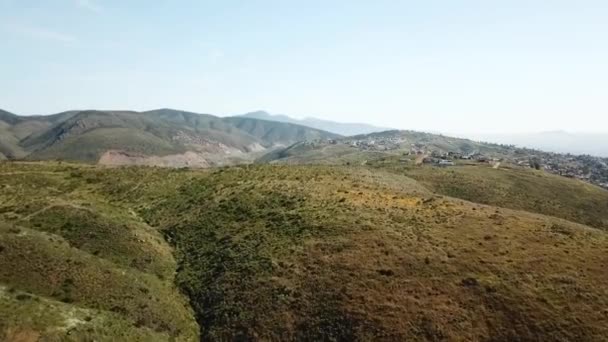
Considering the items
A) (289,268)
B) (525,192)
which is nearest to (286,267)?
(289,268)

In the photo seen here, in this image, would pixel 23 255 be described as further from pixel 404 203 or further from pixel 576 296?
pixel 576 296

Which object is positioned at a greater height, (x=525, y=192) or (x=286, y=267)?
(x=525, y=192)

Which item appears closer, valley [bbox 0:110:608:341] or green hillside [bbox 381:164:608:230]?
valley [bbox 0:110:608:341]

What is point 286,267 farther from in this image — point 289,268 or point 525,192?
point 525,192

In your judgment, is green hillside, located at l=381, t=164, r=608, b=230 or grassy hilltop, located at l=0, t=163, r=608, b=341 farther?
green hillside, located at l=381, t=164, r=608, b=230

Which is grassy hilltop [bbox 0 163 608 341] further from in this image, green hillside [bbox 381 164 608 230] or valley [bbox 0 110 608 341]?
green hillside [bbox 381 164 608 230]

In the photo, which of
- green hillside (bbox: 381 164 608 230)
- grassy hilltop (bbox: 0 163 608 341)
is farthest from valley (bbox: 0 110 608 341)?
green hillside (bbox: 381 164 608 230)

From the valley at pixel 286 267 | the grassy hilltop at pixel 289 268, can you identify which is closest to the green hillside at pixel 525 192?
the grassy hilltop at pixel 289 268

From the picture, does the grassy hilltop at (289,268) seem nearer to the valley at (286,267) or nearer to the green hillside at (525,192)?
the valley at (286,267)

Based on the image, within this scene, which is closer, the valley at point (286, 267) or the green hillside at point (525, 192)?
the valley at point (286, 267)
